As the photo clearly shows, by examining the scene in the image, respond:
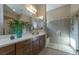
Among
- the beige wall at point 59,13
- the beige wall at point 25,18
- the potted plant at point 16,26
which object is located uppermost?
the beige wall at point 59,13

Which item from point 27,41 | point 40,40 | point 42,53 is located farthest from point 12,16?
point 42,53

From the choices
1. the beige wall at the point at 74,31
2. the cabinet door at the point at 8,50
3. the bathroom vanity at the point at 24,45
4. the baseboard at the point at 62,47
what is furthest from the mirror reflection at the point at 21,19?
the beige wall at the point at 74,31

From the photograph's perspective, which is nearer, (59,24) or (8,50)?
(8,50)

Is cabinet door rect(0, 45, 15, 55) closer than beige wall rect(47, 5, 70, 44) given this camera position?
Yes

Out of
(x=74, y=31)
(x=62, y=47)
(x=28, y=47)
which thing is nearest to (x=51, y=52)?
(x=62, y=47)

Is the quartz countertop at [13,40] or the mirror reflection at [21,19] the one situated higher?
the mirror reflection at [21,19]

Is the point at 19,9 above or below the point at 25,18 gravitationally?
above

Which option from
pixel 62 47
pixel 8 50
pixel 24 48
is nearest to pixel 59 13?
pixel 62 47

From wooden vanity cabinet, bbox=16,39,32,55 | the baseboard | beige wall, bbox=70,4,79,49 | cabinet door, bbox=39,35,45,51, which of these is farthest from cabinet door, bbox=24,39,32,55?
beige wall, bbox=70,4,79,49

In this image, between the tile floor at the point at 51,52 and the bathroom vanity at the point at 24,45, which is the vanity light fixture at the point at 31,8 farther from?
the tile floor at the point at 51,52

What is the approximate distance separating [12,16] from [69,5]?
93cm

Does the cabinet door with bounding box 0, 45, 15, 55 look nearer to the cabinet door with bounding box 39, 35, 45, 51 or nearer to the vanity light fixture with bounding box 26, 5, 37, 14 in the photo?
the cabinet door with bounding box 39, 35, 45, 51

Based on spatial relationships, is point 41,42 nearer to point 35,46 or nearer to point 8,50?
point 35,46

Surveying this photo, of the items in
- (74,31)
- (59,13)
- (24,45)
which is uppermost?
(59,13)
